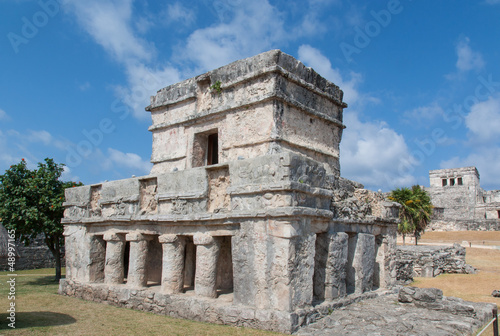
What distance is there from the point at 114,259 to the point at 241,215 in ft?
13.0

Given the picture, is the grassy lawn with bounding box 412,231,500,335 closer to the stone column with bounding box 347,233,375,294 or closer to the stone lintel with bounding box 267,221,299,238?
the stone column with bounding box 347,233,375,294

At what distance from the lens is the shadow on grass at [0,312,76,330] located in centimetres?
627

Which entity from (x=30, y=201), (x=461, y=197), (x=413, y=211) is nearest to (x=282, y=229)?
(x=30, y=201)

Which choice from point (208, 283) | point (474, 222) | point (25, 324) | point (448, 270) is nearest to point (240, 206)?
point (208, 283)

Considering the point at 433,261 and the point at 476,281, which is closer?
the point at 476,281

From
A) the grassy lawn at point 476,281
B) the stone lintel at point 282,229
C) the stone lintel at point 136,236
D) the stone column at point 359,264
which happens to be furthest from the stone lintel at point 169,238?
the grassy lawn at point 476,281

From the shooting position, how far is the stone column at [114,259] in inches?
344

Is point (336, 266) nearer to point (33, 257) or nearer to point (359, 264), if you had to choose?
point (359, 264)

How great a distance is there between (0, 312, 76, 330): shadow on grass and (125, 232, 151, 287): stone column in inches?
55.2

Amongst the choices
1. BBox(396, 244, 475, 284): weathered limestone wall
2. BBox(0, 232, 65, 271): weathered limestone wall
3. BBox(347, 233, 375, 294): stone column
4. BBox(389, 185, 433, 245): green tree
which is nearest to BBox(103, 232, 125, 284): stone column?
BBox(347, 233, 375, 294): stone column

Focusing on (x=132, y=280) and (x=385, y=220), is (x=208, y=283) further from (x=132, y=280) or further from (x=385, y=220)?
(x=385, y=220)

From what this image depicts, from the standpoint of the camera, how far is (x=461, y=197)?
150ft

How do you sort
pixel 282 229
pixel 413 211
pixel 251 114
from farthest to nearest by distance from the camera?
pixel 413 211 → pixel 251 114 → pixel 282 229

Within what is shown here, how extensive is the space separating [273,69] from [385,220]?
14.4ft
